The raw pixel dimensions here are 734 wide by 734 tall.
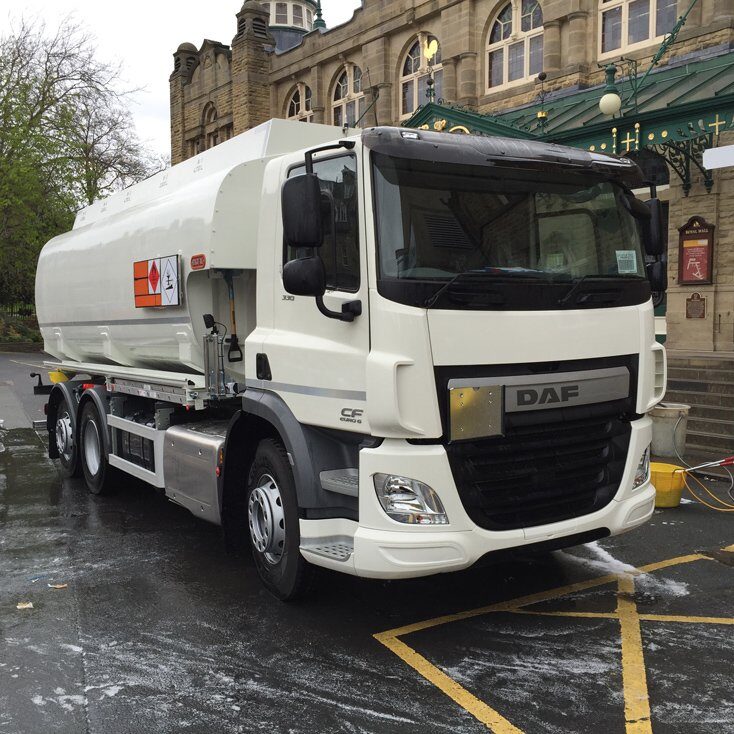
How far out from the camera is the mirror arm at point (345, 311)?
4207 millimetres

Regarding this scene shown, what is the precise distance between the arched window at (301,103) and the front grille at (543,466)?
23545 mm

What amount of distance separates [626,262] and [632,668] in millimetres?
2410

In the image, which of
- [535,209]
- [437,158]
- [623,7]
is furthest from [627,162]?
[623,7]

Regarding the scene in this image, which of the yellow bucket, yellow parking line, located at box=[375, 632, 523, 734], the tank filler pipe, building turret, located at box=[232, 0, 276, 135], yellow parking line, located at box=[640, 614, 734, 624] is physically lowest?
yellow parking line, located at box=[640, 614, 734, 624]

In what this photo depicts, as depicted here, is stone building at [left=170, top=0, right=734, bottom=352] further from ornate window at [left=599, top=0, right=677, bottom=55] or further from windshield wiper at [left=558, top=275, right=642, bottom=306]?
windshield wiper at [left=558, top=275, right=642, bottom=306]

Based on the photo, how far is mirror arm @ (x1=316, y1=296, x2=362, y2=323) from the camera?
13.8ft

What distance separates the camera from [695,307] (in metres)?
13.6

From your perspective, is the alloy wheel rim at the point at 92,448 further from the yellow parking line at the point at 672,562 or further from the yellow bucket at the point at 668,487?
the yellow bucket at the point at 668,487

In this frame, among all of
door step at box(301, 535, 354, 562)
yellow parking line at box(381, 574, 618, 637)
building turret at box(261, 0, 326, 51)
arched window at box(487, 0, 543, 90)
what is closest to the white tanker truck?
door step at box(301, 535, 354, 562)

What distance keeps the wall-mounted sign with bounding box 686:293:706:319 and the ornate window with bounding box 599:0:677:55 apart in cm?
581

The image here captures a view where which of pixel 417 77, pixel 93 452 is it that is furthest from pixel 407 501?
pixel 417 77

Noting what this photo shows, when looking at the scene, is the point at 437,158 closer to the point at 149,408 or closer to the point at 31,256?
the point at 149,408

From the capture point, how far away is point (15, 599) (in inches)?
207

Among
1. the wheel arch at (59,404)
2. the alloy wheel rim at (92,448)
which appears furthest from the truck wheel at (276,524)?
the wheel arch at (59,404)
